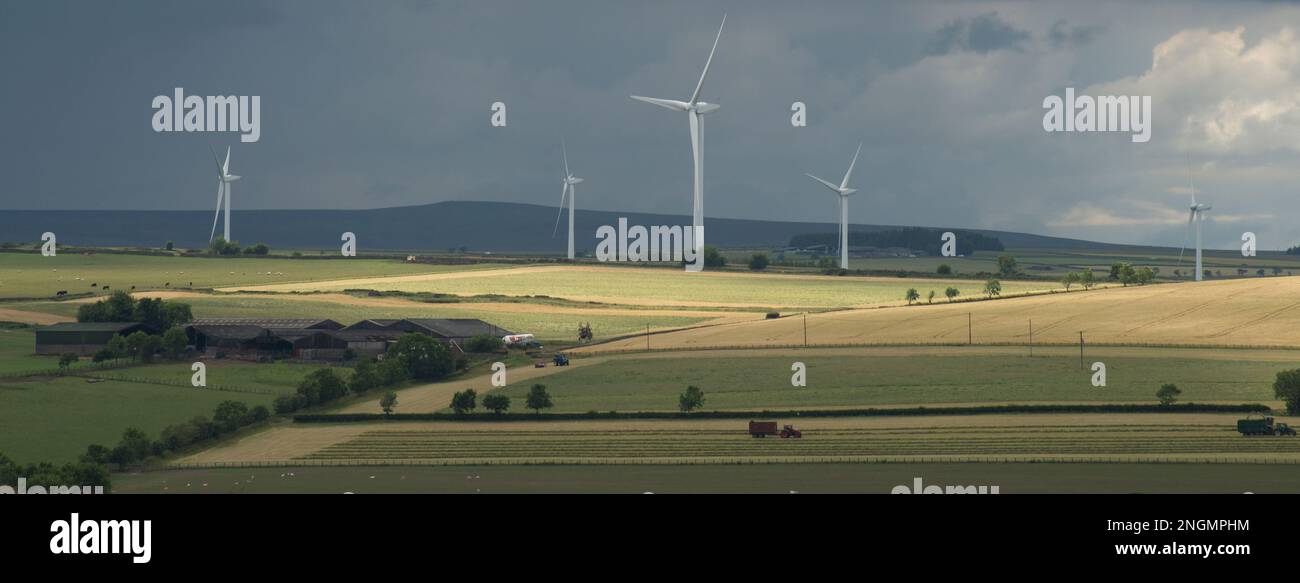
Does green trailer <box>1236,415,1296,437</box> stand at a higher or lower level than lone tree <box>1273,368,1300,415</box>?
lower

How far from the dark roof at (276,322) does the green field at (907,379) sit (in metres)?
32.8

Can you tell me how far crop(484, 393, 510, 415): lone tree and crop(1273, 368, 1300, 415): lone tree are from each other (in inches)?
1846

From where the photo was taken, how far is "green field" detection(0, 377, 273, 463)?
80188 millimetres

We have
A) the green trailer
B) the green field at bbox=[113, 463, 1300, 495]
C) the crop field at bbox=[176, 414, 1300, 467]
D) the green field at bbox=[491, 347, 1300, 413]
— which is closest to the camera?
the green field at bbox=[113, 463, 1300, 495]

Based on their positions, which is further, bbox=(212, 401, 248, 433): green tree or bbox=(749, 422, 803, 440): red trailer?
bbox=(212, 401, 248, 433): green tree

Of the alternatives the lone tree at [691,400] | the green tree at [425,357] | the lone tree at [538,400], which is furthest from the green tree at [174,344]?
the lone tree at [691,400]

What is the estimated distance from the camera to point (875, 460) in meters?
69.6

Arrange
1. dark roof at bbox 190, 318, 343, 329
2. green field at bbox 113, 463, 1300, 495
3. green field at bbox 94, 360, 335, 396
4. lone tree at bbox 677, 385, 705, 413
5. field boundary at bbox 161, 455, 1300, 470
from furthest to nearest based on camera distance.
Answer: dark roof at bbox 190, 318, 343, 329 → green field at bbox 94, 360, 335, 396 → lone tree at bbox 677, 385, 705, 413 → field boundary at bbox 161, 455, 1300, 470 → green field at bbox 113, 463, 1300, 495

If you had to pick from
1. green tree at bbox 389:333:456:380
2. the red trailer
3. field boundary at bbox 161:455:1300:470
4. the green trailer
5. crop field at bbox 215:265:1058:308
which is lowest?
field boundary at bbox 161:455:1300:470

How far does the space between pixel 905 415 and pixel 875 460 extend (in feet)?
54.4

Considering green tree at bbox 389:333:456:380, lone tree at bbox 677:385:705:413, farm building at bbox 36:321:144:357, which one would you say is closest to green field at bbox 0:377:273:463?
green tree at bbox 389:333:456:380

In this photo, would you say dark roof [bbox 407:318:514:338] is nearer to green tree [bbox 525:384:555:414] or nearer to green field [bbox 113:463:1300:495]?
green tree [bbox 525:384:555:414]
